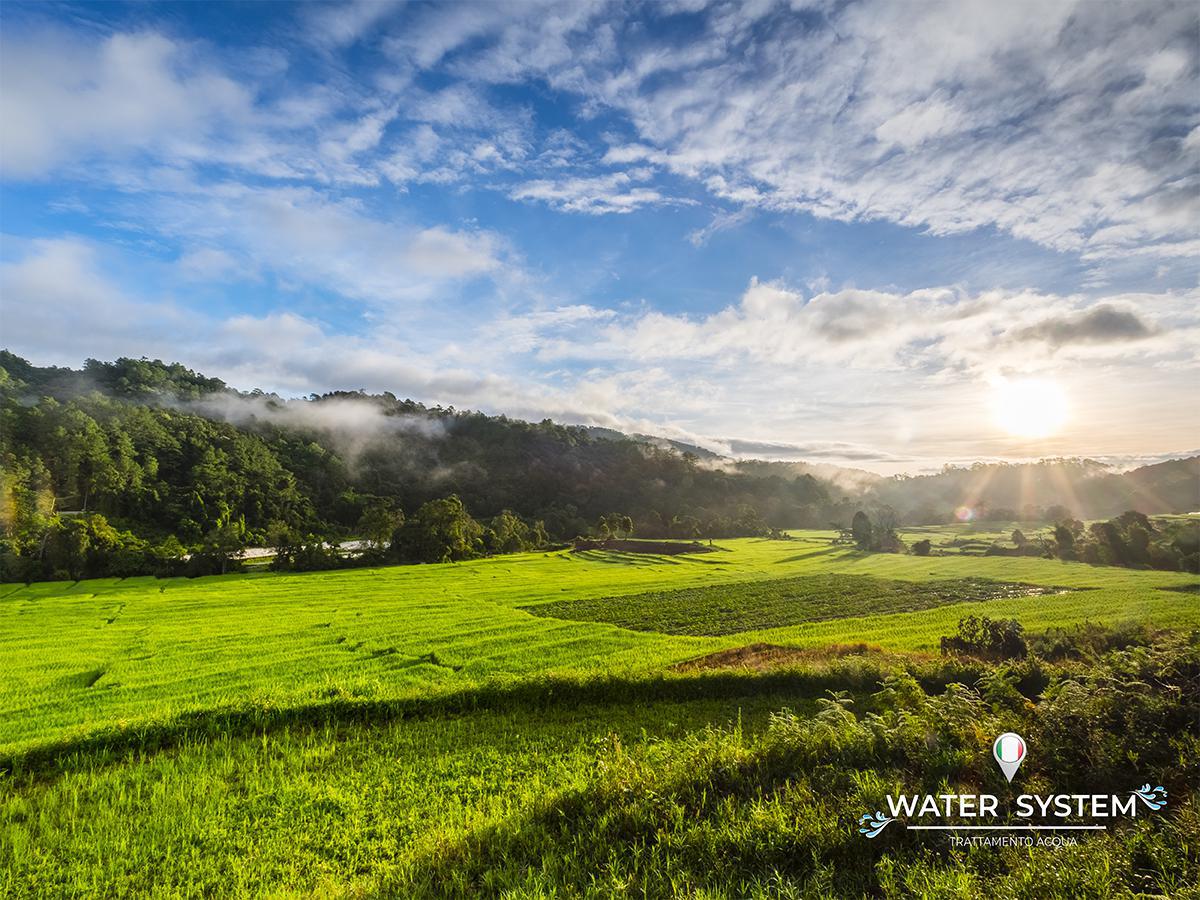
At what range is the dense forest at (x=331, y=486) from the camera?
7250 cm

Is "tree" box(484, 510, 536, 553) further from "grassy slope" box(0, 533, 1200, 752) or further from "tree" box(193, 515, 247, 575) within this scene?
"tree" box(193, 515, 247, 575)

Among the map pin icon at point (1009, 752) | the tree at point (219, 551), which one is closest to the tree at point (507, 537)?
the tree at point (219, 551)

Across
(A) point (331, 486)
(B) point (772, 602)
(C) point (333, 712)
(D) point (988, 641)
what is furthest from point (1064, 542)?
(A) point (331, 486)

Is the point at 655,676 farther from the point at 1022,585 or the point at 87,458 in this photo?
the point at 87,458

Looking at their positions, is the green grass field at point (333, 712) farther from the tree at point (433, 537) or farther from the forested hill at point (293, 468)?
the forested hill at point (293, 468)

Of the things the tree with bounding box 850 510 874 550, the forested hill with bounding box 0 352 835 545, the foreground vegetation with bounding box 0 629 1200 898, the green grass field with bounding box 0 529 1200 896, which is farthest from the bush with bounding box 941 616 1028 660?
the forested hill with bounding box 0 352 835 545

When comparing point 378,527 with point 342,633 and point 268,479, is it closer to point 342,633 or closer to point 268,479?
point 342,633

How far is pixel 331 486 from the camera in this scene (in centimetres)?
13250

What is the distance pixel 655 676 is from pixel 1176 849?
1438 centimetres

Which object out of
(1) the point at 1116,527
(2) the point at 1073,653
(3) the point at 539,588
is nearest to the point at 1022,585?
(1) the point at 1116,527

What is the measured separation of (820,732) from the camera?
9.53 m

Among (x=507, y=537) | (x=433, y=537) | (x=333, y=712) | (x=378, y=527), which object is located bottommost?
(x=507, y=537)

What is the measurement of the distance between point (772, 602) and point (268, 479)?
11645 centimetres

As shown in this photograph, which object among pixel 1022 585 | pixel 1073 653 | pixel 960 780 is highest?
pixel 960 780
